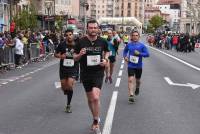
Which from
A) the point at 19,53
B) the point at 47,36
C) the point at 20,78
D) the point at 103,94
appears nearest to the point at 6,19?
the point at 47,36

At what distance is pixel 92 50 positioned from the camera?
8.98 m

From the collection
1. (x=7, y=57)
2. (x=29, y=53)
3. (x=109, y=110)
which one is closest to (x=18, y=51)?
(x=7, y=57)

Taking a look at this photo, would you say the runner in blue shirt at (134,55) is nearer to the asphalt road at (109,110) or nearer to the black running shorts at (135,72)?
the black running shorts at (135,72)

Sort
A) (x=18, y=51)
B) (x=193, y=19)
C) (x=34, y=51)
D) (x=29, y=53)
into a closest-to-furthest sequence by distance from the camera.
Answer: (x=18, y=51)
(x=29, y=53)
(x=34, y=51)
(x=193, y=19)

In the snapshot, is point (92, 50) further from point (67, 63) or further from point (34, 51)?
point (34, 51)

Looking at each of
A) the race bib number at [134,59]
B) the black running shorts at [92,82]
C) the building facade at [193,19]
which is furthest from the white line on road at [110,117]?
the building facade at [193,19]

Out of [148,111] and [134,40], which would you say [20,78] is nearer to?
[134,40]

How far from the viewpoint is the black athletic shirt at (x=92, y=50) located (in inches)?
353

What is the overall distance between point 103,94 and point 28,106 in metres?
2.85

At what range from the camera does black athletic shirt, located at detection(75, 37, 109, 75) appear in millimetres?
8969

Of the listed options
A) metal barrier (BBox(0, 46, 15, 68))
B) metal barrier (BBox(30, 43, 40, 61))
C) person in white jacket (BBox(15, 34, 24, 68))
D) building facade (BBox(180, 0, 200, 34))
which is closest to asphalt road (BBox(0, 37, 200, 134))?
metal barrier (BBox(0, 46, 15, 68))

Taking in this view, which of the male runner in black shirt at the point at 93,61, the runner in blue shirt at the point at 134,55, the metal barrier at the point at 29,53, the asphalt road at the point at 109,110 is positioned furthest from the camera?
the metal barrier at the point at 29,53

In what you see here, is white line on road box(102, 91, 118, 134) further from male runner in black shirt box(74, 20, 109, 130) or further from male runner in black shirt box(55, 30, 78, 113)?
male runner in black shirt box(55, 30, 78, 113)

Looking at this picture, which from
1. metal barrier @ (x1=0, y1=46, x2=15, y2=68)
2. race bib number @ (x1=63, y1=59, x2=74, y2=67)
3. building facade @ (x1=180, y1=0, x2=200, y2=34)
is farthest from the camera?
building facade @ (x1=180, y1=0, x2=200, y2=34)
